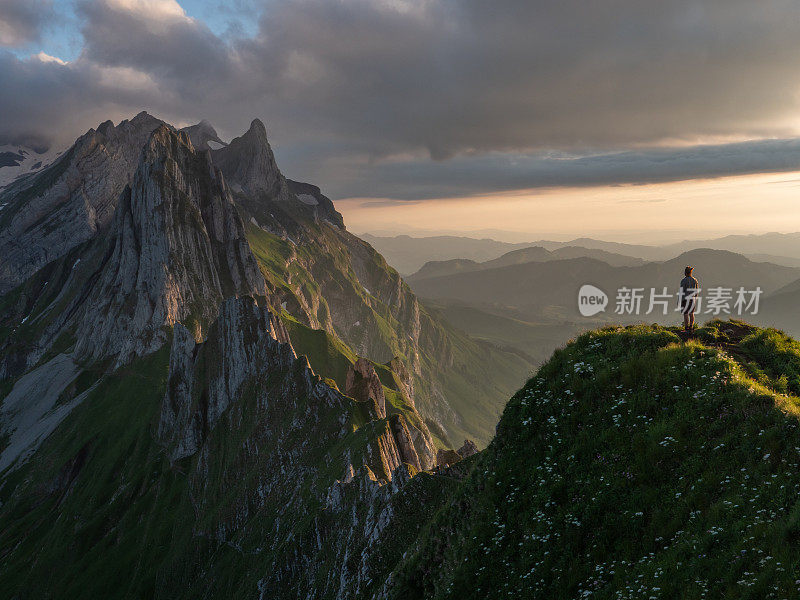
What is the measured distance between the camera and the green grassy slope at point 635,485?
41.0 feet

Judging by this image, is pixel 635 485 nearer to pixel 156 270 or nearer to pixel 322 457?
pixel 322 457

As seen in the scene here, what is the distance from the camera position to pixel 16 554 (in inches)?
4048

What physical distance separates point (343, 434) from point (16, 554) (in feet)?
317

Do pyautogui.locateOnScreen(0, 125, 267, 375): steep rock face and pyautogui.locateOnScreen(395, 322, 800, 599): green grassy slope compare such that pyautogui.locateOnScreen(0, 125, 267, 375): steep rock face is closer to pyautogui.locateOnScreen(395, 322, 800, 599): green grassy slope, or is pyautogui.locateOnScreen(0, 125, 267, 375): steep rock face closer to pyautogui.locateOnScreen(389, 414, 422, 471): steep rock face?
pyautogui.locateOnScreen(389, 414, 422, 471): steep rock face

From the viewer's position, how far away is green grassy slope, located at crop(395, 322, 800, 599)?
41.0 ft

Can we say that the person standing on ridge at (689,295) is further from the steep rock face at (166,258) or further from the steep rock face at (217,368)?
the steep rock face at (166,258)

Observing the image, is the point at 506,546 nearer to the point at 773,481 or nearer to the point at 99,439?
the point at 773,481

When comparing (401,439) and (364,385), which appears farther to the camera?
(364,385)

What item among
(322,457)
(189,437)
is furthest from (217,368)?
(322,457)

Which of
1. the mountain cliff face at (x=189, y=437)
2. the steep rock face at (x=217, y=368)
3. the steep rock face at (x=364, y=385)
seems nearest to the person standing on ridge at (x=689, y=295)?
the mountain cliff face at (x=189, y=437)

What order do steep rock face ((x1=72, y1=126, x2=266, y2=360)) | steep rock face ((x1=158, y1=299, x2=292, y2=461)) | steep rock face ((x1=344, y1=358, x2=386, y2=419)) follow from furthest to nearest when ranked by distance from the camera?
steep rock face ((x1=72, y1=126, x2=266, y2=360)), steep rock face ((x1=344, y1=358, x2=386, y2=419)), steep rock face ((x1=158, y1=299, x2=292, y2=461))

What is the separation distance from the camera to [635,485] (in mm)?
15680

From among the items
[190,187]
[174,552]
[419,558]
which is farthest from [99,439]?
[419,558]

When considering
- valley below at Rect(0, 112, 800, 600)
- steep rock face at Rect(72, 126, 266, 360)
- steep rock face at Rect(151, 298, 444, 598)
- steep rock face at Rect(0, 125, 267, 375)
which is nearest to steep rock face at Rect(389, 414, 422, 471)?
steep rock face at Rect(151, 298, 444, 598)
